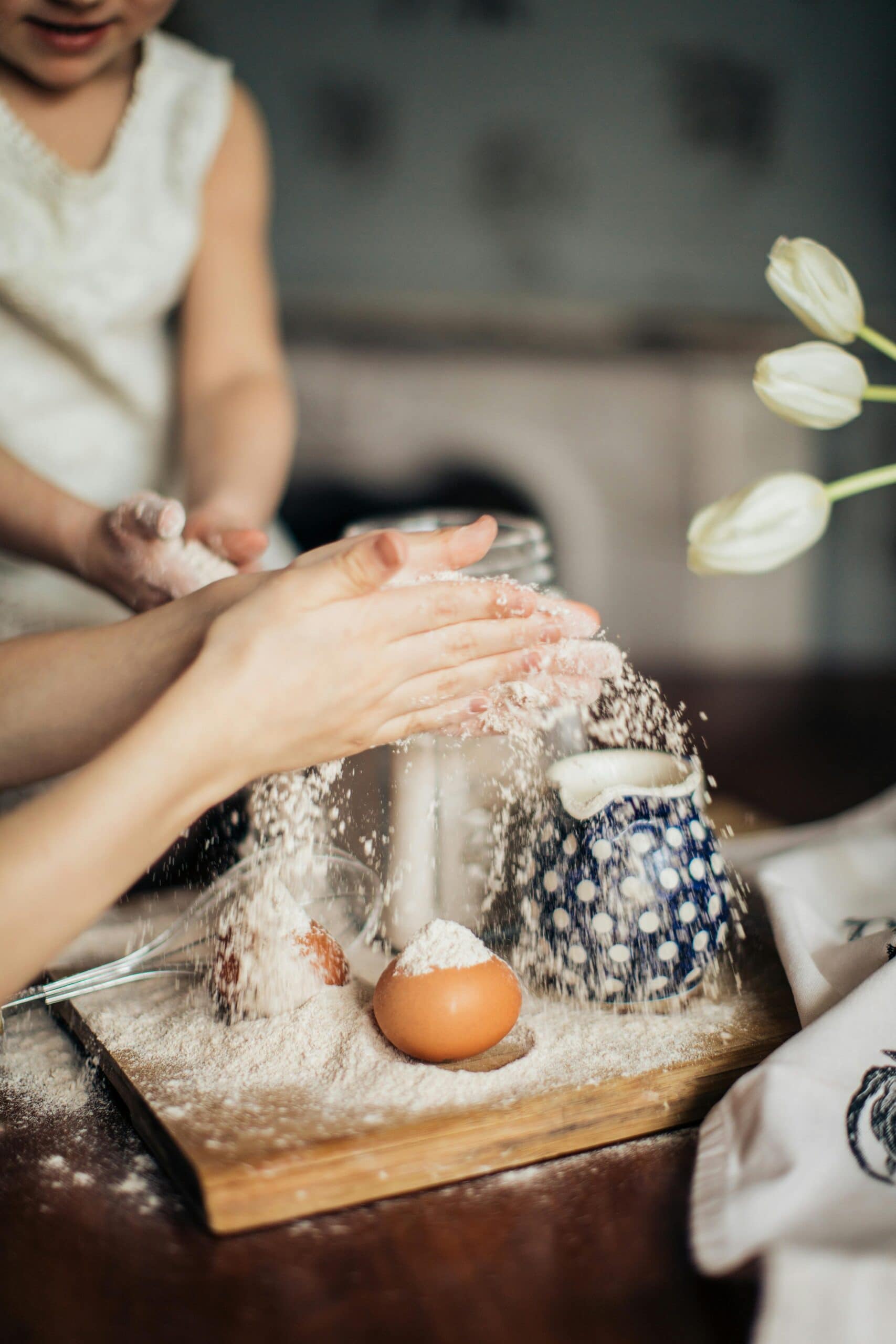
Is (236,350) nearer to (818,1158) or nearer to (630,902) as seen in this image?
(630,902)

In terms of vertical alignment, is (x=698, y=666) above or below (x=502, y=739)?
below

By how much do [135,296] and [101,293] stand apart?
41mm

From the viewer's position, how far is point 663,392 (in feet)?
8.26

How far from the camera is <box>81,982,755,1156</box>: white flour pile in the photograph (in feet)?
1.65

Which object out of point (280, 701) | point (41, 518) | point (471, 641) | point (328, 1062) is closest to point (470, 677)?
point (471, 641)

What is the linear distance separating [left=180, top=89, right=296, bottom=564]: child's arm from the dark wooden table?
74 centimetres

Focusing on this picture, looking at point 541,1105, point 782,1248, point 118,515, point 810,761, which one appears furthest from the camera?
point 810,761

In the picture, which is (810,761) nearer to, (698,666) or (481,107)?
(698,666)

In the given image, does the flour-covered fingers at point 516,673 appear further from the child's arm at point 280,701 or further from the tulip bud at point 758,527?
the tulip bud at point 758,527

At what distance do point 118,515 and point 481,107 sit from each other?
83.1 inches

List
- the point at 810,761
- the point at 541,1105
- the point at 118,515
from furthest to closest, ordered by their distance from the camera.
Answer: the point at 810,761, the point at 118,515, the point at 541,1105

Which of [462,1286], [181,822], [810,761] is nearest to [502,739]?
[181,822]

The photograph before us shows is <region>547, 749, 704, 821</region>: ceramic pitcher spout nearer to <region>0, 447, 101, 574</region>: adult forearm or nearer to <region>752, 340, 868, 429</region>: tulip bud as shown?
<region>752, 340, 868, 429</region>: tulip bud

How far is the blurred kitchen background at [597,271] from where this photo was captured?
7.69 ft
